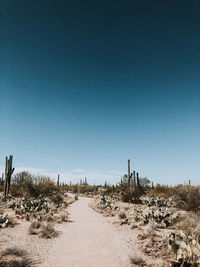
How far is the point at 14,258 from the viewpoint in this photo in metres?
5.01

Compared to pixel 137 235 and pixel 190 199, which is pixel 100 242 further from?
pixel 190 199

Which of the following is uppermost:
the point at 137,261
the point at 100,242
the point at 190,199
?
the point at 190,199

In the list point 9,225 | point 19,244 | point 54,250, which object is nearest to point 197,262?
point 54,250

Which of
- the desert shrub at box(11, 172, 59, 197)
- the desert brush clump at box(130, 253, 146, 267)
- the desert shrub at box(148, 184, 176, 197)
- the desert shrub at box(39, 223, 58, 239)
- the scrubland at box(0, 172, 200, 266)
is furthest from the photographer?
the desert shrub at box(148, 184, 176, 197)

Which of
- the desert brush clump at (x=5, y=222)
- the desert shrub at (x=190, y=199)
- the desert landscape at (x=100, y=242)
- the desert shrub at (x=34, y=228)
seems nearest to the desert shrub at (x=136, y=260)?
the desert landscape at (x=100, y=242)

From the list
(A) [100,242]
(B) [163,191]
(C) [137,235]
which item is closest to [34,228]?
(A) [100,242]

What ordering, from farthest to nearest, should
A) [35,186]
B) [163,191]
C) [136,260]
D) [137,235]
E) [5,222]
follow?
[163,191], [35,186], [5,222], [137,235], [136,260]

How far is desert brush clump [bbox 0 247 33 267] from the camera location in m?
4.59

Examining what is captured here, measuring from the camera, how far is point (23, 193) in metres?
18.6

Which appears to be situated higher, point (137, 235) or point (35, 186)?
point (35, 186)

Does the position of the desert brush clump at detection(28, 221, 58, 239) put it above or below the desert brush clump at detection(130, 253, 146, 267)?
below

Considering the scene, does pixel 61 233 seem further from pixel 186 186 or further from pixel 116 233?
pixel 186 186

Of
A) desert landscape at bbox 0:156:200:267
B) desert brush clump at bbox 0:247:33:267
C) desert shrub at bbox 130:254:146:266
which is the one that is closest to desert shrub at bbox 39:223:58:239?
desert landscape at bbox 0:156:200:267

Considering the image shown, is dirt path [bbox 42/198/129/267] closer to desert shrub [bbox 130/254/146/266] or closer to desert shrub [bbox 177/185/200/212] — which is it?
desert shrub [bbox 130/254/146/266]
